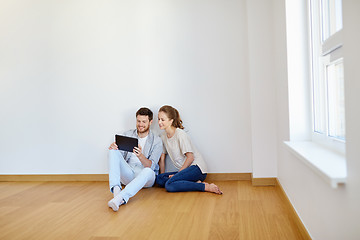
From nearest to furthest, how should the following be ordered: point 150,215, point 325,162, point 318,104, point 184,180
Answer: point 325,162
point 318,104
point 150,215
point 184,180

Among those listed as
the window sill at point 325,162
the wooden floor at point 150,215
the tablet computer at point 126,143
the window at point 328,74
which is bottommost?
the wooden floor at point 150,215

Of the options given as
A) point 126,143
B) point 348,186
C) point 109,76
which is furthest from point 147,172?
point 348,186

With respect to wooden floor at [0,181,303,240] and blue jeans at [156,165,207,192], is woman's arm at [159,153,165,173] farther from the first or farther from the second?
wooden floor at [0,181,303,240]

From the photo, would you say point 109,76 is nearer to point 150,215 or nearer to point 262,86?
point 262,86

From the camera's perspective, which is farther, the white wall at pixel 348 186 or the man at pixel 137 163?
the man at pixel 137 163

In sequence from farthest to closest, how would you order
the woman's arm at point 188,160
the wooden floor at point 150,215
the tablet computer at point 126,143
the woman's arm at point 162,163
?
the woman's arm at point 162,163 → the woman's arm at point 188,160 → the tablet computer at point 126,143 → the wooden floor at point 150,215

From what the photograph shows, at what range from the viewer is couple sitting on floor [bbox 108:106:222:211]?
3.35 metres

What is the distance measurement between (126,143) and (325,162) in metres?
2.13

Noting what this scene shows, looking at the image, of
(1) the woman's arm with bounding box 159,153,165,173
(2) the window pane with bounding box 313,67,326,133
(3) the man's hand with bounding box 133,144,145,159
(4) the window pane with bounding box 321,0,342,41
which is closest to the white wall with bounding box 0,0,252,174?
(1) the woman's arm with bounding box 159,153,165,173

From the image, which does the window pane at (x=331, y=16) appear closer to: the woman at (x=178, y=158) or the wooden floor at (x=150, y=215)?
the wooden floor at (x=150, y=215)

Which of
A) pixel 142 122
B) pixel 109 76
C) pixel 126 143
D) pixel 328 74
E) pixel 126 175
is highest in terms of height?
pixel 109 76

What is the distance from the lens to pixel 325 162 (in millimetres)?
1561

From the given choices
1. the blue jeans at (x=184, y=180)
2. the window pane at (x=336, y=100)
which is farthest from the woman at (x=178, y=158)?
the window pane at (x=336, y=100)

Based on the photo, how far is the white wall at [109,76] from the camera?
12.7 ft
